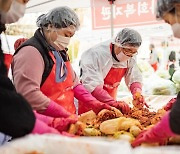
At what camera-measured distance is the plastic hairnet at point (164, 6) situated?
1389mm

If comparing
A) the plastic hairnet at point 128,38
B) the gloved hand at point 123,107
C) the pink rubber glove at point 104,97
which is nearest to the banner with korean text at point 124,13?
the plastic hairnet at point 128,38

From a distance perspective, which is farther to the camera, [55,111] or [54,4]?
[54,4]

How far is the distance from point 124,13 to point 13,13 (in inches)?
85.2

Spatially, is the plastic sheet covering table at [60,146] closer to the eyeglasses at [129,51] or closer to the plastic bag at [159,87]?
the eyeglasses at [129,51]

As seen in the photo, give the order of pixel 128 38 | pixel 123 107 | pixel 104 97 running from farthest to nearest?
pixel 128 38 < pixel 104 97 < pixel 123 107

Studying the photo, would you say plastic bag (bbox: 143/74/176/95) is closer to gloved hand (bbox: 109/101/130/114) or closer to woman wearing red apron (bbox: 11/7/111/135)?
gloved hand (bbox: 109/101/130/114)

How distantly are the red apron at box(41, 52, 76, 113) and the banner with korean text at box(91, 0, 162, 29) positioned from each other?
135 centimetres

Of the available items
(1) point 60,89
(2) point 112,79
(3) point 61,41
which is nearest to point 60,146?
(1) point 60,89

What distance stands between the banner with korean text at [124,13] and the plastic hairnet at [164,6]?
166 centimetres

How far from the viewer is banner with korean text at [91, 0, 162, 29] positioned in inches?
130

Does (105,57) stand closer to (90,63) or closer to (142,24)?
(90,63)

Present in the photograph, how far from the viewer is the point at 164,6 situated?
1.45 metres

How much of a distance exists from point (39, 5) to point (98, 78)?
4.19ft

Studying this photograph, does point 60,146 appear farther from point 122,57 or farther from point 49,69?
point 122,57
